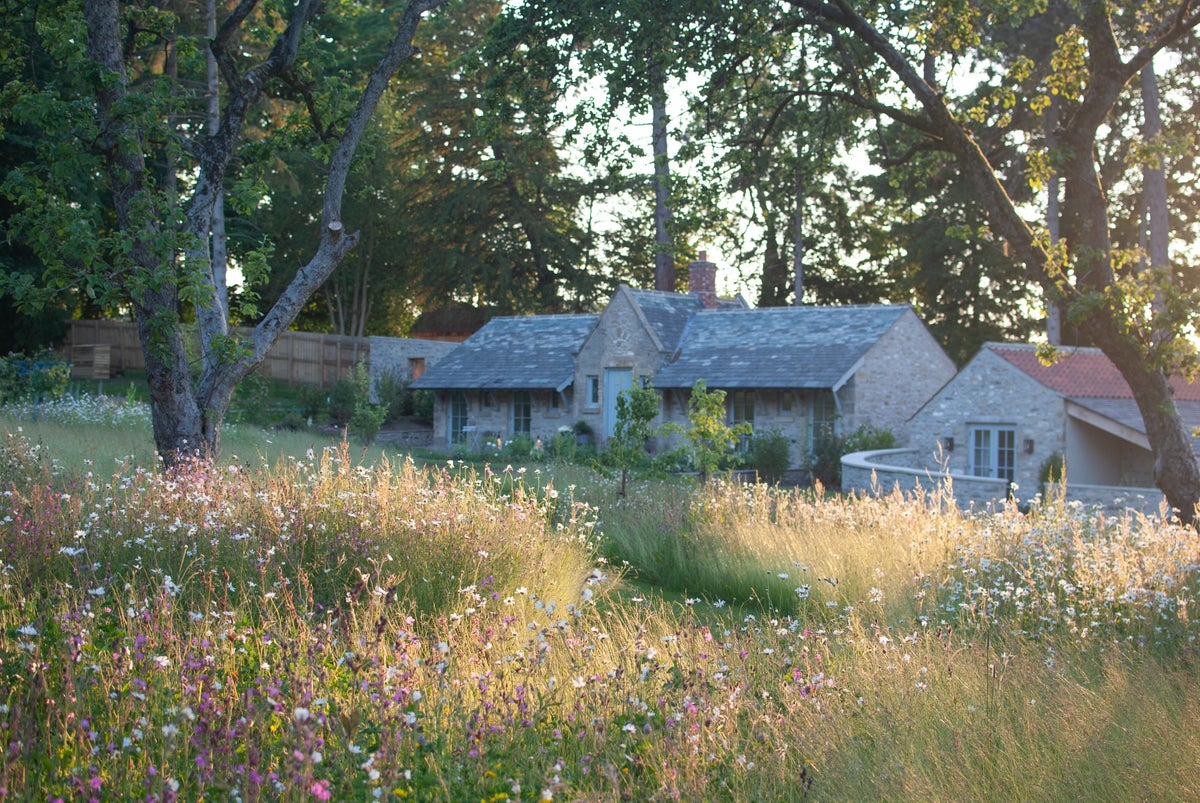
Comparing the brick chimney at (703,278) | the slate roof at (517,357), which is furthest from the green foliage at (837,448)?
the brick chimney at (703,278)

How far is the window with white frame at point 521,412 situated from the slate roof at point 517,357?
2.60 ft

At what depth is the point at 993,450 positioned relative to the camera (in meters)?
23.3

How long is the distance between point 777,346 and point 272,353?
61.7 ft

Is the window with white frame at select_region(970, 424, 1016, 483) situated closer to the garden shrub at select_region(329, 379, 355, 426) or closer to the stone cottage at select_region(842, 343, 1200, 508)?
the stone cottage at select_region(842, 343, 1200, 508)

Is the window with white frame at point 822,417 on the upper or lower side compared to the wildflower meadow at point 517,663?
upper

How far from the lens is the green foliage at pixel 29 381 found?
22.6m

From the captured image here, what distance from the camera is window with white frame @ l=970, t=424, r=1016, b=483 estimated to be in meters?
23.1

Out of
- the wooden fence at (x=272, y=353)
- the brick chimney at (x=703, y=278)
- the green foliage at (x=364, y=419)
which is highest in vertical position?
the brick chimney at (x=703, y=278)

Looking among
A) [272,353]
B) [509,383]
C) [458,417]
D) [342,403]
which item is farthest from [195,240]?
[272,353]

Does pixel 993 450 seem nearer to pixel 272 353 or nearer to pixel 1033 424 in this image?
pixel 1033 424

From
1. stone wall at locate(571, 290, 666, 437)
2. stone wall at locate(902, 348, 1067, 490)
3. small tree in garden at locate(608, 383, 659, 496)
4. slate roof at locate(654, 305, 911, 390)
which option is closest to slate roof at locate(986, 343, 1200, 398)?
stone wall at locate(902, 348, 1067, 490)

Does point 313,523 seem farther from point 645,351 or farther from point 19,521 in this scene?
point 645,351

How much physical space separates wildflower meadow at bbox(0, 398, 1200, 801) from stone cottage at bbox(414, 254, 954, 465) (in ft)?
58.6

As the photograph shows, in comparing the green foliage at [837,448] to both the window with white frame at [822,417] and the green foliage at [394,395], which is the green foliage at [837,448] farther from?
the green foliage at [394,395]
